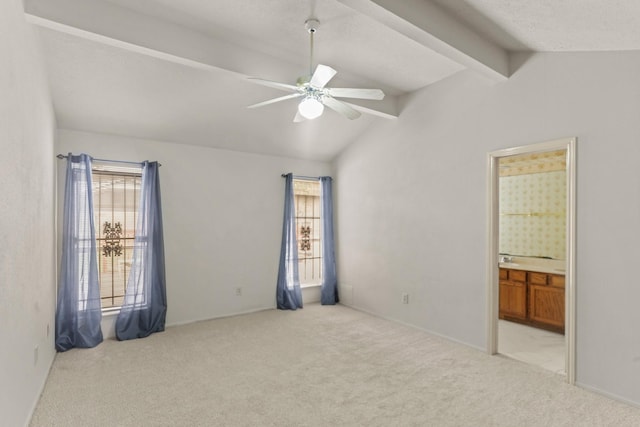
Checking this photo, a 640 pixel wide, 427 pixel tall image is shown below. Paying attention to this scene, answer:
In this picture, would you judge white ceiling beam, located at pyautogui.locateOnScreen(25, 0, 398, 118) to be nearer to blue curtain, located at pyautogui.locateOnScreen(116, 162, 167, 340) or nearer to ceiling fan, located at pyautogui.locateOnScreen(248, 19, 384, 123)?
ceiling fan, located at pyautogui.locateOnScreen(248, 19, 384, 123)

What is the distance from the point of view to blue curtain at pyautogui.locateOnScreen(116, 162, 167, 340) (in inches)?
167

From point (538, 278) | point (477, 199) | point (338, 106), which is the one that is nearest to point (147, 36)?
point (338, 106)

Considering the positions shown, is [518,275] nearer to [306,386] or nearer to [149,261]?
[306,386]

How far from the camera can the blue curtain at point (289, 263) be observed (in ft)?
17.6

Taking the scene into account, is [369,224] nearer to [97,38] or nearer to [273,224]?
[273,224]

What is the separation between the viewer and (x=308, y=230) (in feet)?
20.0

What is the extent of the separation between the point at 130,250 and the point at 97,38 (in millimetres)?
2762

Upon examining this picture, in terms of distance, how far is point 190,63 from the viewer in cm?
302

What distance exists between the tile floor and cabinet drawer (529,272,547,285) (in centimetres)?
60

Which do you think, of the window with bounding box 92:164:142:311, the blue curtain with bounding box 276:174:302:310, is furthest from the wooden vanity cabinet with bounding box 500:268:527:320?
the window with bounding box 92:164:142:311

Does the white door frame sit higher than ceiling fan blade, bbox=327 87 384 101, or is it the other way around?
ceiling fan blade, bbox=327 87 384 101

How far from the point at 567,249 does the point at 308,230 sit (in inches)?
151

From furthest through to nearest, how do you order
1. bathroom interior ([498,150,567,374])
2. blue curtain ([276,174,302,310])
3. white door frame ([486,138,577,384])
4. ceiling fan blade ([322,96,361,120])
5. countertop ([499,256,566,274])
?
blue curtain ([276,174,302,310])
countertop ([499,256,566,274])
bathroom interior ([498,150,567,374])
white door frame ([486,138,577,384])
ceiling fan blade ([322,96,361,120])

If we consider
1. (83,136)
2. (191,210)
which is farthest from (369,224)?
(83,136)
